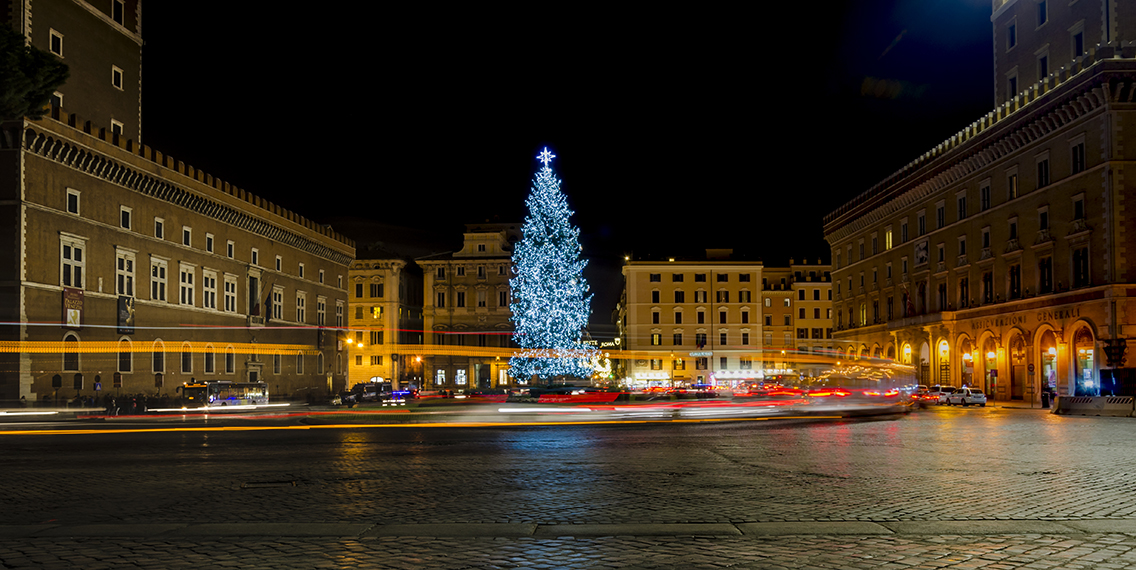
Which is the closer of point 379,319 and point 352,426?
point 352,426

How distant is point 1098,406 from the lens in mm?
36469

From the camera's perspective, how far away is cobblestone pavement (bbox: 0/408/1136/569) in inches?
311

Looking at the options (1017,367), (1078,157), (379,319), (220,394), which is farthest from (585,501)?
(379,319)

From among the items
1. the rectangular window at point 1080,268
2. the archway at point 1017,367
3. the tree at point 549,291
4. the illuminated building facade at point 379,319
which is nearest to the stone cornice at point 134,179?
the tree at point 549,291

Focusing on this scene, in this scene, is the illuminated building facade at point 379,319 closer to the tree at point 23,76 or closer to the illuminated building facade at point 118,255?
the illuminated building facade at point 118,255

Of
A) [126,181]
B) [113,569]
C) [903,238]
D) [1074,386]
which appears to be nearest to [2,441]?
[113,569]

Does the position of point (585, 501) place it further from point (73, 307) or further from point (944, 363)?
point (944, 363)

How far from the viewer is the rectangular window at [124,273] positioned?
47.6 metres

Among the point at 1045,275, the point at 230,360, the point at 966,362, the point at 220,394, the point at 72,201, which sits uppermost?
the point at 72,201

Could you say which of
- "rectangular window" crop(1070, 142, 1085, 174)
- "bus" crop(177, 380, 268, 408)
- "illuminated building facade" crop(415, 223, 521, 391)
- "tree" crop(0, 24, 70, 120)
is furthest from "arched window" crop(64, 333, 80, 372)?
"illuminated building facade" crop(415, 223, 521, 391)

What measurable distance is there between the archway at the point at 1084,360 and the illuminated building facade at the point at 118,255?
4752cm

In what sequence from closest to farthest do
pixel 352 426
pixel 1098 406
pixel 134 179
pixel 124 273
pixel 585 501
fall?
pixel 585 501 → pixel 352 426 → pixel 1098 406 → pixel 124 273 → pixel 134 179

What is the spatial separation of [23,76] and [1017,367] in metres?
51.6

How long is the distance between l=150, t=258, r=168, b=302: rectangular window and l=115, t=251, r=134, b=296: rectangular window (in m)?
2.21
